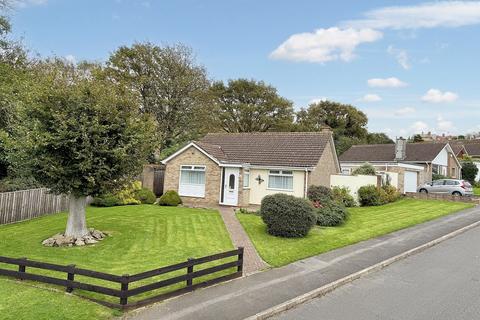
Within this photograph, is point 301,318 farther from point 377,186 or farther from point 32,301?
point 377,186

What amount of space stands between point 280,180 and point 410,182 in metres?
14.9

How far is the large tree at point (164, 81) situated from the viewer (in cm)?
4028

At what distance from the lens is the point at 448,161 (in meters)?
44.1

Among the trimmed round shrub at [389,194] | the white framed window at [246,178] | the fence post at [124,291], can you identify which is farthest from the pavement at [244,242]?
the trimmed round shrub at [389,194]

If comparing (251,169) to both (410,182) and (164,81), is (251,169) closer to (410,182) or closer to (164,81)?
(410,182)

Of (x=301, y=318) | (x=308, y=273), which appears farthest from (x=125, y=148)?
(x=301, y=318)

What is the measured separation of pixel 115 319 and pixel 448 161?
44.2 m

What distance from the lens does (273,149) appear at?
26609 mm

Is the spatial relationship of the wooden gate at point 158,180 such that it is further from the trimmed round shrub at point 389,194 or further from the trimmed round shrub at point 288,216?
the trimmed round shrub at point 389,194

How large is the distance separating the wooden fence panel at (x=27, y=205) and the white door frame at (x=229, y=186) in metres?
8.91

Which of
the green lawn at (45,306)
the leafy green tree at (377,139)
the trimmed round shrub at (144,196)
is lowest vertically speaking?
the green lawn at (45,306)

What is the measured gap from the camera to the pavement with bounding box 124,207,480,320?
8.05 m

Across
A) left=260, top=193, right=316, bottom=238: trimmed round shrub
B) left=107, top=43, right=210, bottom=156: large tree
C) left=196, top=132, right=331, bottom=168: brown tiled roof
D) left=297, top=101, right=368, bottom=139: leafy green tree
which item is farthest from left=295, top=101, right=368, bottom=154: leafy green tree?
left=260, top=193, right=316, bottom=238: trimmed round shrub

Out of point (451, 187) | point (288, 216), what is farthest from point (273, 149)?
point (451, 187)
